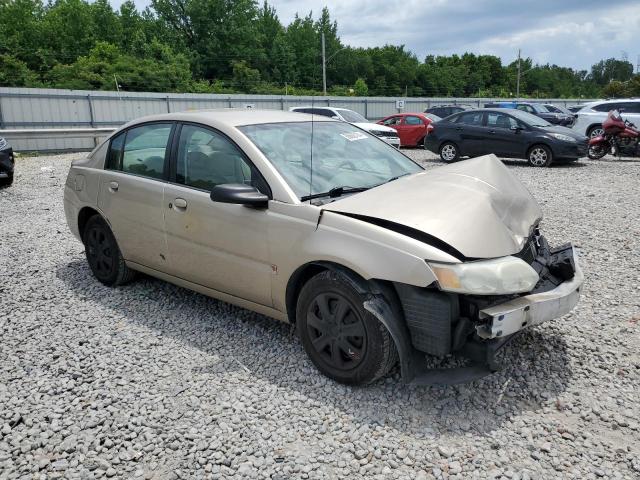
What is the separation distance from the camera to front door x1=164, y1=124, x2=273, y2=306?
11.5ft

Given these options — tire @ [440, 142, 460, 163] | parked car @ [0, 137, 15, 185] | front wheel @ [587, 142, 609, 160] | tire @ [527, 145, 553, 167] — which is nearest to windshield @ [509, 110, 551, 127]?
tire @ [527, 145, 553, 167]

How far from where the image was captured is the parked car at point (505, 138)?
13352mm

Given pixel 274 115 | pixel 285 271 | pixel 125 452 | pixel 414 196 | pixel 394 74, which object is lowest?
pixel 125 452

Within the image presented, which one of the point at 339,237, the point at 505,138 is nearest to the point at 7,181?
the point at 339,237

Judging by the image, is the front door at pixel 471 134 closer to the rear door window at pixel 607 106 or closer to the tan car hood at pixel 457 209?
the rear door window at pixel 607 106

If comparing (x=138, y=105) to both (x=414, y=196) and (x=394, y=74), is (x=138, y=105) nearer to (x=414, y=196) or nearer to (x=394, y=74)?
(x=414, y=196)

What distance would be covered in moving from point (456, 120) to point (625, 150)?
4747mm

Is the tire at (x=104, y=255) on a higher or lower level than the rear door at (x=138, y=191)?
lower

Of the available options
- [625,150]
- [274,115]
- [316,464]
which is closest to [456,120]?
[625,150]

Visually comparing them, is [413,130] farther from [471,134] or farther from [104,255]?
[104,255]

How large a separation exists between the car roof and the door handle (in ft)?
1.99

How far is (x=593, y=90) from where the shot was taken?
10169 centimetres

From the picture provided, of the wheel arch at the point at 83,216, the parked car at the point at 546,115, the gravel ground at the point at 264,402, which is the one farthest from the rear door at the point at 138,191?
the parked car at the point at 546,115

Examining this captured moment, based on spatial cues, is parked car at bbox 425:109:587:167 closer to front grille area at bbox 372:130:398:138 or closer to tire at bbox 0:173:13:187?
front grille area at bbox 372:130:398:138
